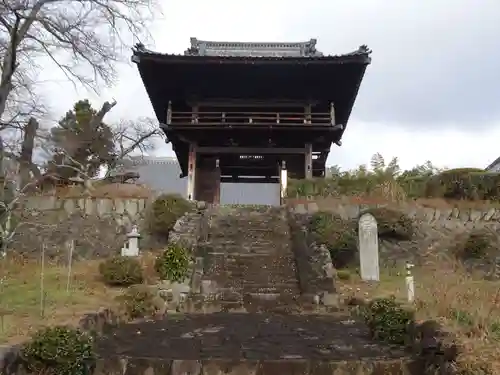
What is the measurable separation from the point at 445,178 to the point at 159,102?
37.5 feet

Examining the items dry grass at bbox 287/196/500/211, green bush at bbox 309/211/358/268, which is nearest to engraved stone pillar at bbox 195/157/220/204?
dry grass at bbox 287/196/500/211

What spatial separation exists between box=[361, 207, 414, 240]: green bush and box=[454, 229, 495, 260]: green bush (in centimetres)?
149

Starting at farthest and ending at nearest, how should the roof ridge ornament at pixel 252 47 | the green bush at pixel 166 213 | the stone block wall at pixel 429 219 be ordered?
the roof ridge ornament at pixel 252 47 < the stone block wall at pixel 429 219 < the green bush at pixel 166 213

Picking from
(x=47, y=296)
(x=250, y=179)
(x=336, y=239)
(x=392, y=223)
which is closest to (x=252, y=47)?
(x=250, y=179)

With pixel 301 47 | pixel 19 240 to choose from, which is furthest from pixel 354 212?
pixel 301 47

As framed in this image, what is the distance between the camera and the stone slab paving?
19.7 feet

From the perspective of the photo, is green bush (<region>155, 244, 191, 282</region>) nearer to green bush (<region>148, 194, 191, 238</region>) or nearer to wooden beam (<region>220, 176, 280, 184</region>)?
green bush (<region>148, 194, 191, 238</region>)

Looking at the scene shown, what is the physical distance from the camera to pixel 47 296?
849 centimetres

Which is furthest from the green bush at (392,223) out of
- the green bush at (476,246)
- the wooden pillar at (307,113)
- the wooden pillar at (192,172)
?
the wooden pillar at (192,172)

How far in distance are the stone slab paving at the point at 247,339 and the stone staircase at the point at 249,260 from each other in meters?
0.92

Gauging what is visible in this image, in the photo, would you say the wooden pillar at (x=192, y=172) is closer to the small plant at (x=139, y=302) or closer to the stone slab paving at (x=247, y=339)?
the small plant at (x=139, y=302)

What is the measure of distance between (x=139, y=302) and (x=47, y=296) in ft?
4.83

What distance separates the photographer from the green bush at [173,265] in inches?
405

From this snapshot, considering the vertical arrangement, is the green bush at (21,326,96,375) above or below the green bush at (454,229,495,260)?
below
